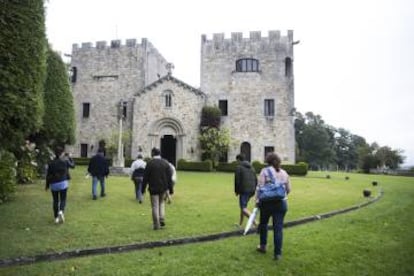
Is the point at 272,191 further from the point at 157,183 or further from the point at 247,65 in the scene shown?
the point at 247,65

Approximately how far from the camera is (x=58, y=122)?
16.9 metres

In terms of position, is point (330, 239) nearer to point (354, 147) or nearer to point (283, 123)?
point (283, 123)

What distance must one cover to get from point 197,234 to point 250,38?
1065 inches

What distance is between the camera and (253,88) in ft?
100

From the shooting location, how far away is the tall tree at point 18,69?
23.2 ft

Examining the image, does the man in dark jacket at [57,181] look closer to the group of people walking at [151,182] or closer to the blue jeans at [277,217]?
the group of people walking at [151,182]

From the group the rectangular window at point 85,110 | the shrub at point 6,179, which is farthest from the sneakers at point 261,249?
the rectangular window at point 85,110

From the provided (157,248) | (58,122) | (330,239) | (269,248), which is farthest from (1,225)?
(58,122)

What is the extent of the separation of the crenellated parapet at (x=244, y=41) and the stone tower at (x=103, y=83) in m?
6.60

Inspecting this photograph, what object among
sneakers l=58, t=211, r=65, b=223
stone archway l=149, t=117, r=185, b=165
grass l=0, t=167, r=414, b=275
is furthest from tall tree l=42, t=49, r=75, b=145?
stone archway l=149, t=117, r=185, b=165

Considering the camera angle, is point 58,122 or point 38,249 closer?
point 38,249

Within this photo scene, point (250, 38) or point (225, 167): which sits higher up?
point (250, 38)

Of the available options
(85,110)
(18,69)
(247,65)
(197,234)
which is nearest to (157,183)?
(197,234)

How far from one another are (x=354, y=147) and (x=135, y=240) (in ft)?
261
